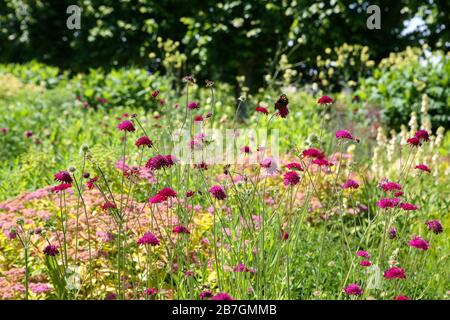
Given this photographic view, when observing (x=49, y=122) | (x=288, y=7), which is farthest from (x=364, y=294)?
(x=288, y=7)

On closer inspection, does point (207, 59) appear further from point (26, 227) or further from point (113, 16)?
point (26, 227)

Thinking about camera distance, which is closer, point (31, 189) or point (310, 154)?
point (310, 154)

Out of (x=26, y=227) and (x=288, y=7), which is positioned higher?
(x=288, y=7)

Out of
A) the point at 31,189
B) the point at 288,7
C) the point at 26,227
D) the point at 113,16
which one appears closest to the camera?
the point at 26,227

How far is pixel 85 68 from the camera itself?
44.0 ft

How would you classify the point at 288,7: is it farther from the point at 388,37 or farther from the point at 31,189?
the point at 31,189

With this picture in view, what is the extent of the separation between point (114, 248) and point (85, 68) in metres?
11.0

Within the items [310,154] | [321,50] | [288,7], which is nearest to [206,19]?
[288,7]

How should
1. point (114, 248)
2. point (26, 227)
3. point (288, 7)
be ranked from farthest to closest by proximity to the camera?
point (288, 7)
point (26, 227)
point (114, 248)

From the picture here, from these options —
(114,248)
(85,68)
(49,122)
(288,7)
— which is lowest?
(114,248)

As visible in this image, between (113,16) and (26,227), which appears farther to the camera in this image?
(113,16)

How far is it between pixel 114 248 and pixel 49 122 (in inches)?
164

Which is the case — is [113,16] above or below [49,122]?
above

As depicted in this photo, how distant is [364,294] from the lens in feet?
7.28
